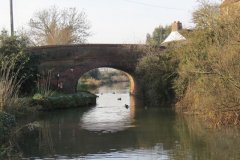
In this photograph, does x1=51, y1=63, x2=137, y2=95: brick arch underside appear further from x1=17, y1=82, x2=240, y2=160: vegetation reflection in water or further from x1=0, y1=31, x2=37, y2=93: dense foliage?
x1=17, y1=82, x2=240, y2=160: vegetation reflection in water

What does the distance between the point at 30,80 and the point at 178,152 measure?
62.7 feet

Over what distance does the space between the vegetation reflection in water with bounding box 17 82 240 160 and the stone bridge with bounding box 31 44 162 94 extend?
1114cm

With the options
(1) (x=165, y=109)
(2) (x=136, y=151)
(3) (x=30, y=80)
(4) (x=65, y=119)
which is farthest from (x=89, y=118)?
(2) (x=136, y=151)

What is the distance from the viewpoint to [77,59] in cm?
3691

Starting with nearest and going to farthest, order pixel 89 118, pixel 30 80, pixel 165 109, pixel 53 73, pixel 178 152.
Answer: pixel 178 152, pixel 89 118, pixel 165 109, pixel 30 80, pixel 53 73

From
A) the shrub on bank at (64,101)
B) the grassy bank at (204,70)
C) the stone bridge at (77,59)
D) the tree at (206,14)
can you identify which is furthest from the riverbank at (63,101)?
the tree at (206,14)

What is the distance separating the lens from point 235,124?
61.5 feet

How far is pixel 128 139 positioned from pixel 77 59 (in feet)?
67.1

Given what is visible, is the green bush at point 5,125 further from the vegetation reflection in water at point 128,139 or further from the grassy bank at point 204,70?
the grassy bank at point 204,70

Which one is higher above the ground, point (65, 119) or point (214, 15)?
point (214, 15)

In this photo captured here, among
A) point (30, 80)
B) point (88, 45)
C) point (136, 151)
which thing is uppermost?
point (88, 45)

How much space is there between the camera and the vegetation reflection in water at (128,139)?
552 inches

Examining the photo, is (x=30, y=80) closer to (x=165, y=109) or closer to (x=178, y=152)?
(x=165, y=109)

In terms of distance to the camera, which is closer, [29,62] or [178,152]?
[178,152]
